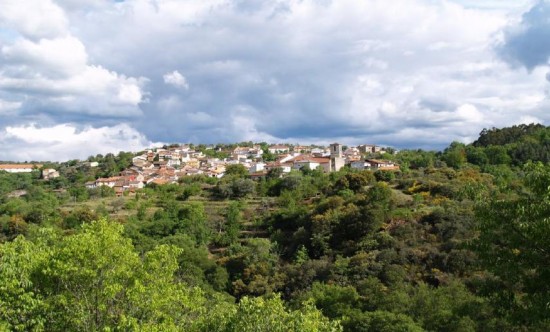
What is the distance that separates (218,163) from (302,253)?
7914 cm

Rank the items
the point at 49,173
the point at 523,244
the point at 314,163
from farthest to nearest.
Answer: the point at 49,173, the point at 314,163, the point at 523,244

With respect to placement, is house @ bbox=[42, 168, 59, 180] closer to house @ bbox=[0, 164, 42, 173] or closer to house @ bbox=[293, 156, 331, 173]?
house @ bbox=[0, 164, 42, 173]

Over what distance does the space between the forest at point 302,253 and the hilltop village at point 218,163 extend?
602cm

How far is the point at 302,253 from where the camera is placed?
138 feet

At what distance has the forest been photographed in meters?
9.84

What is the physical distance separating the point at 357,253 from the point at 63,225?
30.8 meters

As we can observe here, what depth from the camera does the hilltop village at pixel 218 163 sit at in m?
90.4

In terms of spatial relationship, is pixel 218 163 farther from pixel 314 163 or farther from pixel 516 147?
pixel 516 147

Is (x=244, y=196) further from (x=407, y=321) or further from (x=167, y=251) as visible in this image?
(x=167, y=251)

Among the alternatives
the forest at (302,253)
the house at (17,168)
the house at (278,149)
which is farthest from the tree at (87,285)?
the house at (17,168)

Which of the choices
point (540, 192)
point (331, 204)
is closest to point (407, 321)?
point (540, 192)

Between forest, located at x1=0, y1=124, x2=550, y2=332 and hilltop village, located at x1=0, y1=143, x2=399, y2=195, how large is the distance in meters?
6.02

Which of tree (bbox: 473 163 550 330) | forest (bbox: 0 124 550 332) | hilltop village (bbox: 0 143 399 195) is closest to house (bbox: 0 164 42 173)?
hilltop village (bbox: 0 143 399 195)

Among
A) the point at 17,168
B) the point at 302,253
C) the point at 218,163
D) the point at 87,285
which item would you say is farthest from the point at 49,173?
the point at 87,285
